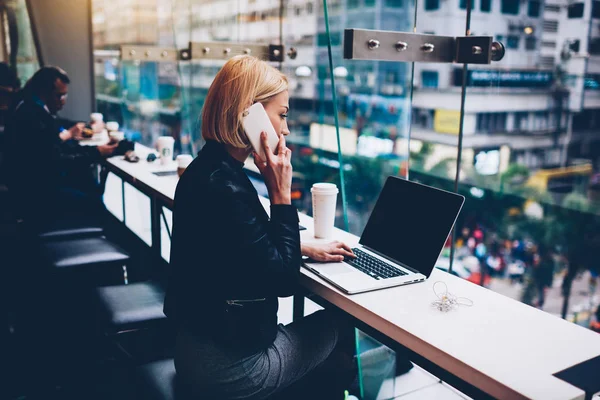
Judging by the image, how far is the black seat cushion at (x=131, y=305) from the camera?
1.81 m

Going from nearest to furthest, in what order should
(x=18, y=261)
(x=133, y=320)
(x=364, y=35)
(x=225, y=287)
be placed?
(x=225, y=287), (x=364, y=35), (x=133, y=320), (x=18, y=261)

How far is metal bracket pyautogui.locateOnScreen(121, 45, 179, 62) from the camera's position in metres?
4.13

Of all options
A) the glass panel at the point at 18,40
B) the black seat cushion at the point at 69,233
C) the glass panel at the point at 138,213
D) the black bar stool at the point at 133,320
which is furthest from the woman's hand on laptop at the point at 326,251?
the glass panel at the point at 18,40

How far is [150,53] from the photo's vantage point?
423 cm

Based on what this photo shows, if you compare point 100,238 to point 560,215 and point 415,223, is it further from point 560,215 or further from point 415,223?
point 560,215

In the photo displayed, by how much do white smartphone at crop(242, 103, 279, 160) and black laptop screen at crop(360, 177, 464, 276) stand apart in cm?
46

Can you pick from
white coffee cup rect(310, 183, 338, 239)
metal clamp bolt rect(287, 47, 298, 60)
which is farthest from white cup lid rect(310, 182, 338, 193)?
metal clamp bolt rect(287, 47, 298, 60)

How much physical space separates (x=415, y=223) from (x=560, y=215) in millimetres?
40070

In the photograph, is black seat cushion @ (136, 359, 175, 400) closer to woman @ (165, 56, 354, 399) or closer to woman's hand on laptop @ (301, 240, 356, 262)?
woman @ (165, 56, 354, 399)

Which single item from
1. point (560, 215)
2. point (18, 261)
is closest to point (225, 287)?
point (18, 261)

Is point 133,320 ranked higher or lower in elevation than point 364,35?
lower

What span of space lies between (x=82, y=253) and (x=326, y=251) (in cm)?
140

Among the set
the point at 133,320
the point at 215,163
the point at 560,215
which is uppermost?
the point at 215,163

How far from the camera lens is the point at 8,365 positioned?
2.60 metres
